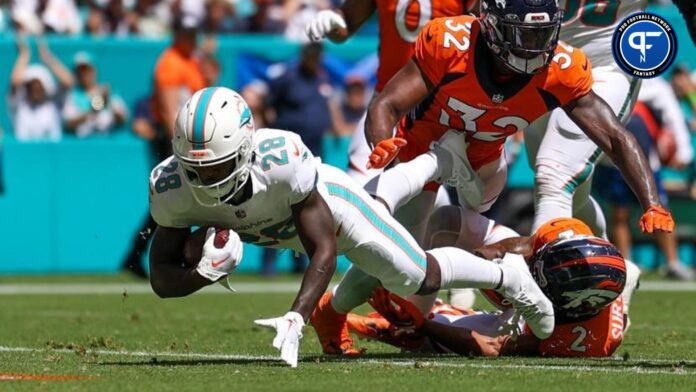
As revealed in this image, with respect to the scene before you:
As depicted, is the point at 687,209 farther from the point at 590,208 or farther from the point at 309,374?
the point at 309,374

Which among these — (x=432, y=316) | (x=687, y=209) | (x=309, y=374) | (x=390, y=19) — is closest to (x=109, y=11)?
(x=687, y=209)

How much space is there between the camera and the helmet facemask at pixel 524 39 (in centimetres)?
644

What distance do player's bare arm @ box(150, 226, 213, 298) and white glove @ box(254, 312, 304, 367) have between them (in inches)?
18.9

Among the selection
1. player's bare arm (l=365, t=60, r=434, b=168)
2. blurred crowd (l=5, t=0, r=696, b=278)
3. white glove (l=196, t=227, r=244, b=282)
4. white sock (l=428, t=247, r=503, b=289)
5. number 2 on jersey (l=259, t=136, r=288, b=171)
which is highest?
number 2 on jersey (l=259, t=136, r=288, b=171)

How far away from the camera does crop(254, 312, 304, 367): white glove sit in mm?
5434

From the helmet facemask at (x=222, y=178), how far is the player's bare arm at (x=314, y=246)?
303mm

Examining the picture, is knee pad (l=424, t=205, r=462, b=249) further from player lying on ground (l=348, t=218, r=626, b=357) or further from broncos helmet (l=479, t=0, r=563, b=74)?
broncos helmet (l=479, t=0, r=563, b=74)

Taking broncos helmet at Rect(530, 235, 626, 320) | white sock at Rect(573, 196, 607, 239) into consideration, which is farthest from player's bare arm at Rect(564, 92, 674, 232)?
white sock at Rect(573, 196, 607, 239)

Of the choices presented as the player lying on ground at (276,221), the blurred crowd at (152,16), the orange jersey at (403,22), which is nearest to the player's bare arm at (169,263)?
the player lying on ground at (276,221)

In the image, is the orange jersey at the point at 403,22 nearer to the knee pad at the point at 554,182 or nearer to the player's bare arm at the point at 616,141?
the knee pad at the point at 554,182

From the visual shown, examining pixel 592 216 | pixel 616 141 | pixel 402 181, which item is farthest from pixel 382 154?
pixel 592 216

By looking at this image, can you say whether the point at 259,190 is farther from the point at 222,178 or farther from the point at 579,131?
the point at 579,131

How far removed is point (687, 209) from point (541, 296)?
8.57m

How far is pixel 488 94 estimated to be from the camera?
6691 millimetres
